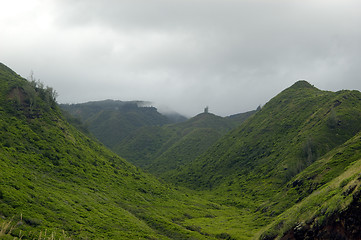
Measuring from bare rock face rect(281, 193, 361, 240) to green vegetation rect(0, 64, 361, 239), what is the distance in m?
0.13

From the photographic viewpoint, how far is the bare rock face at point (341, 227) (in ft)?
81.5

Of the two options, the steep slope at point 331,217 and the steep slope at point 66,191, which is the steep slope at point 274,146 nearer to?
the steep slope at point 66,191

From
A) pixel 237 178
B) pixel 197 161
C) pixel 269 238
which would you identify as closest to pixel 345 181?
pixel 269 238

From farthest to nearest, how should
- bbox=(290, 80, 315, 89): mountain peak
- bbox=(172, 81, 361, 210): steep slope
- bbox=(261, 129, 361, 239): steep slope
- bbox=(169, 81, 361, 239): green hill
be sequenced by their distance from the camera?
bbox=(290, 80, 315, 89): mountain peak < bbox=(172, 81, 361, 210): steep slope < bbox=(169, 81, 361, 239): green hill < bbox=(261, 129, 361, 239): steep slope

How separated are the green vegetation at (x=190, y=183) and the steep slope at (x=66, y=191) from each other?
0.28 metres

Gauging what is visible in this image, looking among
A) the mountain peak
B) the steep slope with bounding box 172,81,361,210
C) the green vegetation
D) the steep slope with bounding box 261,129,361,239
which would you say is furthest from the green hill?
the steep slope with bounding box 261,129,361,239

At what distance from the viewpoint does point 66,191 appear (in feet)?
183

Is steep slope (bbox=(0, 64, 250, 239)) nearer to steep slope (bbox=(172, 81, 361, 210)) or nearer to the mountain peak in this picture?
steep slope (bbox=(172, 81, 361, 210))

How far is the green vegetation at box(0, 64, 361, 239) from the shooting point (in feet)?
117

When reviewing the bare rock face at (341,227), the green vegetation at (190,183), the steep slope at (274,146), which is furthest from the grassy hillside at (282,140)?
the bare rock face at (341,227)

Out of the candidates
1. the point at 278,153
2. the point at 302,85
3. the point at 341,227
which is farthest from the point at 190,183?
the point at 302,85

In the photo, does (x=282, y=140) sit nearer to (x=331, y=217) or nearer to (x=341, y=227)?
(x=331, y=217)

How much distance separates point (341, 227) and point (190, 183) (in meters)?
112

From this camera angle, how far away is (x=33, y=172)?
56344mm
